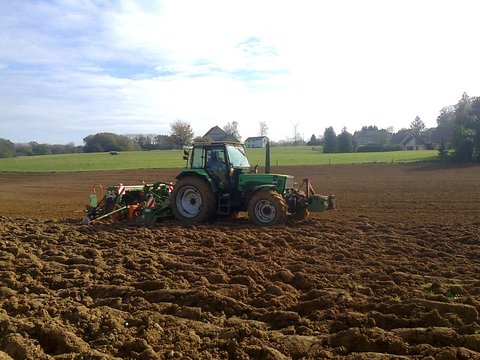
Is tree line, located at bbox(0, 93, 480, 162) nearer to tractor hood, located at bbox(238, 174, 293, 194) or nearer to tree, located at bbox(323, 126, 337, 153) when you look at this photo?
tree, located at bbox(323, 126, 337, 153)

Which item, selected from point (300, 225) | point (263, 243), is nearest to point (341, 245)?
point (263, 243)

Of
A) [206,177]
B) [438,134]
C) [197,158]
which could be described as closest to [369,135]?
[438,134]

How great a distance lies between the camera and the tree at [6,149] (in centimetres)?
6845

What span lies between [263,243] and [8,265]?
14.4 ft

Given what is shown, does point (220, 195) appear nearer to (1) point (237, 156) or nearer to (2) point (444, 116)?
(1) point (237, 156)

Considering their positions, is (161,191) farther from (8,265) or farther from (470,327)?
(470,327)

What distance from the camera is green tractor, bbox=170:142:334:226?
484 inches

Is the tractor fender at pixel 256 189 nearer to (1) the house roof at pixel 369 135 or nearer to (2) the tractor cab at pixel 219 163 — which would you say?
(2) the tractor cab at pixel 219 163

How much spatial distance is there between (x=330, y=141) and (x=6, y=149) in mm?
45441

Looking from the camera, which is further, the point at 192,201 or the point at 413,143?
the point at 413,143

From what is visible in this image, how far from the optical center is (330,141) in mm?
72750

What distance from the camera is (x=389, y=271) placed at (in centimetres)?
735

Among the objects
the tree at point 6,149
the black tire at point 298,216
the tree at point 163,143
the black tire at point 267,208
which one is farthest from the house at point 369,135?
the black tire at point 267,208

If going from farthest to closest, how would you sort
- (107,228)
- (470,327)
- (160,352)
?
(107,228)
(470,327)
(160,352)
